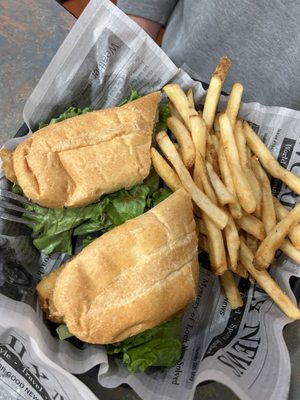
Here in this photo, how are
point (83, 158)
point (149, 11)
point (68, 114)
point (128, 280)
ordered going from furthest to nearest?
point (149, 11) < point (68, 114) < point (83, 158) < point (128, 280)

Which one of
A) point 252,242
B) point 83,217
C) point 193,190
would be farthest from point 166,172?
point 252,242

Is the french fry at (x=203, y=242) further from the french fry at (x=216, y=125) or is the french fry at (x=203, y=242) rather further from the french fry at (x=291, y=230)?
the french fry at (x=216, y=125)

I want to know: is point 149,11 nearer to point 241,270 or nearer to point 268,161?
point 268,161

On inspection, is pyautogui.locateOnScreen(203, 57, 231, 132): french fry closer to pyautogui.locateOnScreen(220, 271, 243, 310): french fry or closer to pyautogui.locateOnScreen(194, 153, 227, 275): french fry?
pyautogui.locateOnScreen(194, 153, 227, 275): french fry

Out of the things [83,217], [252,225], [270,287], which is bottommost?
[83,217]

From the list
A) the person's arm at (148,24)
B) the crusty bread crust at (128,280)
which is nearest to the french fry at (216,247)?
→ the crusty bread crust at (128,280)

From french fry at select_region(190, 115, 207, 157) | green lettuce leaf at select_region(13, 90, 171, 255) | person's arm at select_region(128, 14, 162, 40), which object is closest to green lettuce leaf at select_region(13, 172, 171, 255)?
green lettuce leaf at select_region(13, 90, 171, 255)
